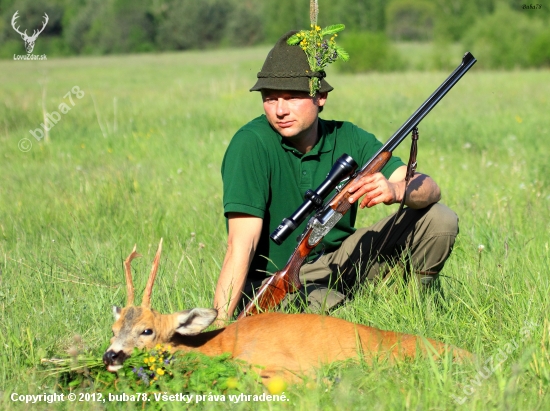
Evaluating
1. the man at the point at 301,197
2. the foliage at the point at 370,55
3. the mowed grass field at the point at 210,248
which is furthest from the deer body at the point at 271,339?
the foliage at the point at 370,55

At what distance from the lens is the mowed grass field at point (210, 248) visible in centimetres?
288

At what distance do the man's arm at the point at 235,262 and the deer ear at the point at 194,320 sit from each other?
1.82 ft

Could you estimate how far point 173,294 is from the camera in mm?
4027

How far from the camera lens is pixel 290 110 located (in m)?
4.02

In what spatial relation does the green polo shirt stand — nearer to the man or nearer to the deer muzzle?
the man

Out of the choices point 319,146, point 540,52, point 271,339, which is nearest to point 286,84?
point 319,146

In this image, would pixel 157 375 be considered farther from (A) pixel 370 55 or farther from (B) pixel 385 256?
(A) pixel 370 55

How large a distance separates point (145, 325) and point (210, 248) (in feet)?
6.91

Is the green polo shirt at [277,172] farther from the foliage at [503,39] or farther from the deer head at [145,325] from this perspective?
the foliage at [503,39]

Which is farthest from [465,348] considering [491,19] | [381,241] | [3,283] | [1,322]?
[491,19]

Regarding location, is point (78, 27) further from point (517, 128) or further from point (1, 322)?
point (1, 322)

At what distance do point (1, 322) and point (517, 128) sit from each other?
8.11m

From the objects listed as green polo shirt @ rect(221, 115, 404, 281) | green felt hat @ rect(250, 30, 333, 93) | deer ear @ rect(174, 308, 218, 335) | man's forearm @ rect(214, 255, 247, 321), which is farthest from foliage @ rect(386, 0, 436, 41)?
deer ear @ rect(174, 308, 218, 335)

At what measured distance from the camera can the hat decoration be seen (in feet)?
13.1
